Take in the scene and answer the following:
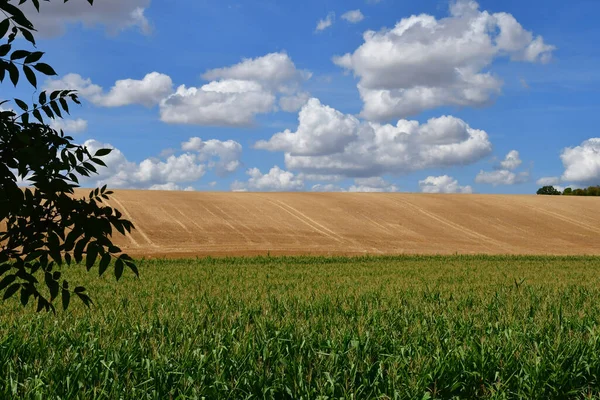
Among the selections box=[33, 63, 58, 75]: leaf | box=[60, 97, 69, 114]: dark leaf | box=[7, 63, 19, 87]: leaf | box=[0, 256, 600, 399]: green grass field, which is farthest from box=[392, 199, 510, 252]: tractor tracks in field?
box=[7, 63, 19, 87]: leaf

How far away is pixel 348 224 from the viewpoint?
45000 millimetres

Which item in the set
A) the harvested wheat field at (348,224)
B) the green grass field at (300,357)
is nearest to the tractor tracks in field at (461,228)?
the harvested wheat field at (348,224)

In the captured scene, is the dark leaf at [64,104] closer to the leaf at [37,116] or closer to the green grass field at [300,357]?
the leaf at [37,116]

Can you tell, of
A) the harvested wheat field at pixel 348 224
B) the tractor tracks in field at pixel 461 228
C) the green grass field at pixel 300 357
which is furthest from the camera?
the tractor tracks in field at pixel 461 228

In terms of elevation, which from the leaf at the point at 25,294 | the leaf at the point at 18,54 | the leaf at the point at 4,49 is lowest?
the leaf at the point at 25,294

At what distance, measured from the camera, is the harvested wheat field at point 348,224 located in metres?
35.4

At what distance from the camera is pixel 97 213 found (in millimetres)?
3891

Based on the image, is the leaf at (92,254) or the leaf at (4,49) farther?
the leaf at (4,49)

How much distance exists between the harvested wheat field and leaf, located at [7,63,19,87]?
87.6 feet

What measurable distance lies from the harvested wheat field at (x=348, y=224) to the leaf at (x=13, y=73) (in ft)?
87.6

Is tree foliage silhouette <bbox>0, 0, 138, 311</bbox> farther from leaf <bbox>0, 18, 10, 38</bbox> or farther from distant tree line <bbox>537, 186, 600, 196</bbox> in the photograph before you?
distant tree line <bbox>537, 186, 600, 196</bbox>

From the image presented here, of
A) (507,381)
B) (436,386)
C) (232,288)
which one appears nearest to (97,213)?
(436,386)

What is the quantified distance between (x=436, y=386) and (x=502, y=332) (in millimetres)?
2138

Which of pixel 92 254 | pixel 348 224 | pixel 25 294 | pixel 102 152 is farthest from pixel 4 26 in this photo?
pixel 348 224
